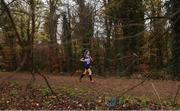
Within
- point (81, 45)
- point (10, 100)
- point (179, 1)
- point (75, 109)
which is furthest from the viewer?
→ point (10, 100)

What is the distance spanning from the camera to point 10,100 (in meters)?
14.6

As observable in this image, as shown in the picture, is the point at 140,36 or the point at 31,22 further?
the point at 140,36

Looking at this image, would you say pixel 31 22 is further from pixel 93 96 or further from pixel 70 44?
pixel 93 96

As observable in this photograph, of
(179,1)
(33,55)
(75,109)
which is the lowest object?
(75,109)

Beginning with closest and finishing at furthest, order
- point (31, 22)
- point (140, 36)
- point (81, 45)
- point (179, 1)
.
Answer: point (31, 22)
point (81, 45)
point (140, 36)
point (179, 1)

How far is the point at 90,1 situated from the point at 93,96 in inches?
477

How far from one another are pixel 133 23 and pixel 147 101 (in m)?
11.2

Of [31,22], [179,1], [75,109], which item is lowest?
[75,109]

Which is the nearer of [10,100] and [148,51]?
[148,51]

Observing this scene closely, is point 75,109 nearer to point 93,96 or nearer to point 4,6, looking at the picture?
point 93,96

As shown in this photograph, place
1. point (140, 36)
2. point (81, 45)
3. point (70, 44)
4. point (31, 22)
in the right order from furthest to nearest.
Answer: point (140, 36)
point (81, 45)
point (70, 44)
point (31, 22)

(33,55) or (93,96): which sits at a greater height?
(33,55)

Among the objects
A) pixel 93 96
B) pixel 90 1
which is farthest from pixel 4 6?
pixel 93 96

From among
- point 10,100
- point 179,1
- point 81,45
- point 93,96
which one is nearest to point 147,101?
point 93,96
